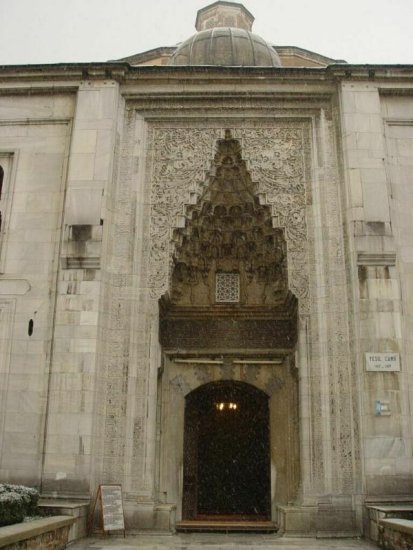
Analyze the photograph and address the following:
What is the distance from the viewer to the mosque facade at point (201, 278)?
7.73 m

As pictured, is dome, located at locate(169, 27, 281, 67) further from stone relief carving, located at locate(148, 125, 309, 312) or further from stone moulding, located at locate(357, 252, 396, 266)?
stone moulding, located at locate(357, 252, 396, 266)

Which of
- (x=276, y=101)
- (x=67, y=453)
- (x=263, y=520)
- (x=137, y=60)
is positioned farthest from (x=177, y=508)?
(x=137, y=60)

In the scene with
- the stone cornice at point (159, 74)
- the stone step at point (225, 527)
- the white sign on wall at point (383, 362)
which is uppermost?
the stone cornice at point (159, 74)

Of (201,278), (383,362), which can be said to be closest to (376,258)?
(383,362)

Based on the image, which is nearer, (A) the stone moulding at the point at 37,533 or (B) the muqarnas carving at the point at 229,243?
(A) the stone moulding at the point at 37,533

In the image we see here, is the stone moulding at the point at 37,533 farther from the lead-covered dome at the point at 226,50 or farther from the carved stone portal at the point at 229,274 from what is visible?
Result: the lead-covered dome at the point at 226,50

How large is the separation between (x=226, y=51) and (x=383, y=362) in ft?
20.8

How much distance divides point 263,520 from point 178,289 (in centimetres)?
383

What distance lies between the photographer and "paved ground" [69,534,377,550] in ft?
21.8

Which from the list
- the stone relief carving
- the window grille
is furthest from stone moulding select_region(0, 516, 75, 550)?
the window grille

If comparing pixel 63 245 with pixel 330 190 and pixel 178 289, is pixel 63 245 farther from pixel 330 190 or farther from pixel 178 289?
pixel 330 190

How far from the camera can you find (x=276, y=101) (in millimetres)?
9461

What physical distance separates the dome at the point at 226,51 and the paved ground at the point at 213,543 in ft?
25.2

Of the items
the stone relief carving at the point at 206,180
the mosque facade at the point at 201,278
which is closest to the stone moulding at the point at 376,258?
the mosque facade at the point at 201,278
